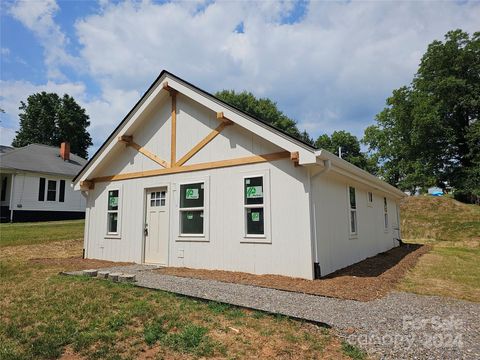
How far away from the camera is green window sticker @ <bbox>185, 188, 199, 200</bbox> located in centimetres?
906

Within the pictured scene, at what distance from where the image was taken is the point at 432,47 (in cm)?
3206

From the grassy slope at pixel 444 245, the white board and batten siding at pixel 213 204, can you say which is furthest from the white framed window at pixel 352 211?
the white board and batten siding at pixel 213 204

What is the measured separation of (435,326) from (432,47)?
1406 inches

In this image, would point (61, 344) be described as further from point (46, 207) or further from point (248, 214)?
point (46, 207)

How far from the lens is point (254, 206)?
7.93 m

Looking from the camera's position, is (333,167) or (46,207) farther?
(46,207)

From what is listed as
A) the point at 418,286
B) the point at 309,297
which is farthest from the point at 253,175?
the point at 418,286

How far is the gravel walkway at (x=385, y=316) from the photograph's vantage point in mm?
3625

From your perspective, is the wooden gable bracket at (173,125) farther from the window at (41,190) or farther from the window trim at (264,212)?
the window at (41,190)

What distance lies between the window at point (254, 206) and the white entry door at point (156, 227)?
2877 mm

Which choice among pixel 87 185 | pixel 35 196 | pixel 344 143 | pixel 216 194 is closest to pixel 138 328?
pixel 216 194

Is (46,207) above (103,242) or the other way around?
above

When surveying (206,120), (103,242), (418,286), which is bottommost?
(418,286)

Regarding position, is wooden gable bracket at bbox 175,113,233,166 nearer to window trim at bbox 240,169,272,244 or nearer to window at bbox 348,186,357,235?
window trim at bbox 240,169,272,244
